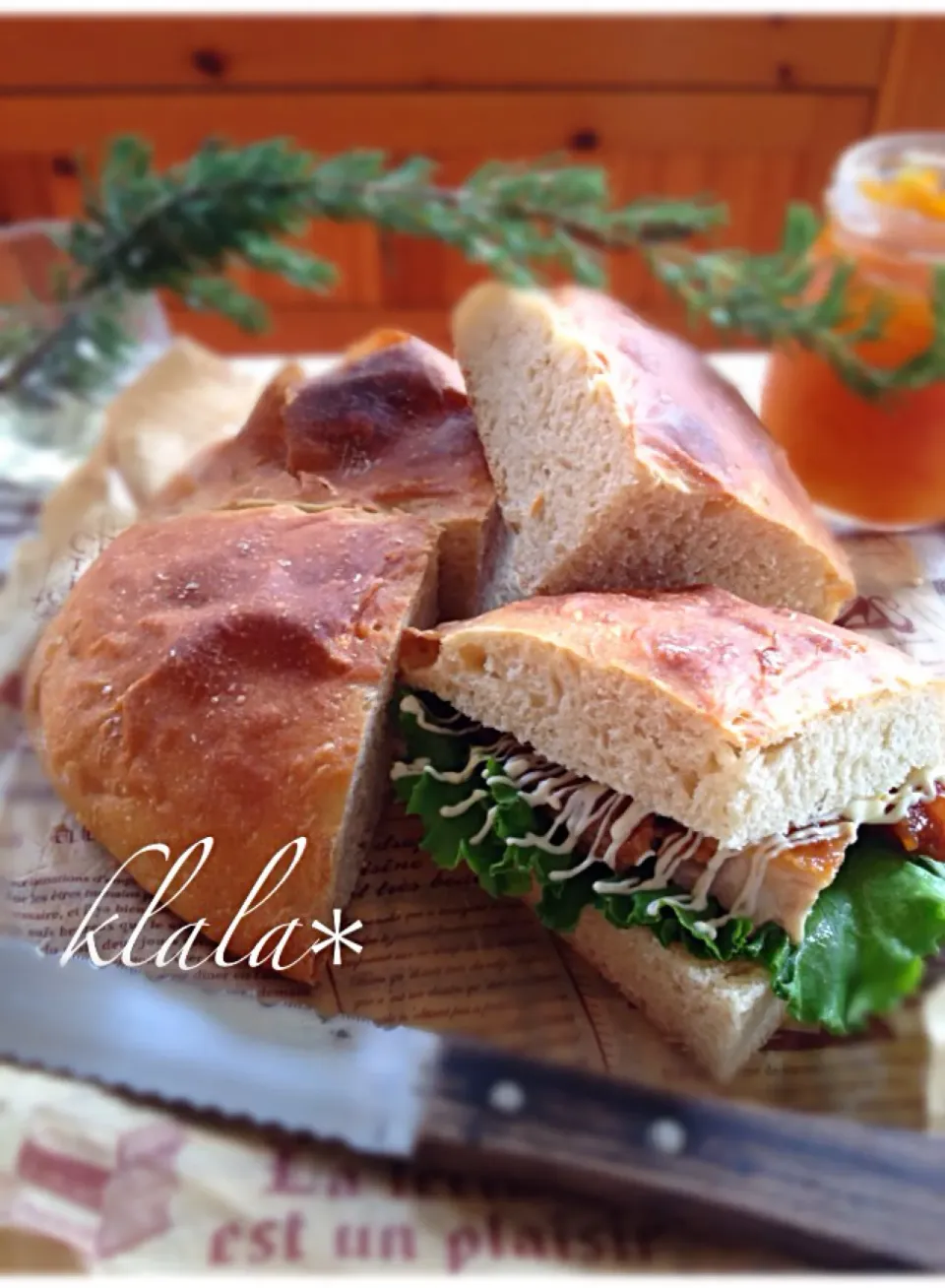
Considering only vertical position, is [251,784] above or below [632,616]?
below

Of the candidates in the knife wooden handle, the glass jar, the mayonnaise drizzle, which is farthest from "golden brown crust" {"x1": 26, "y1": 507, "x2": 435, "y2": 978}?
the glass jar

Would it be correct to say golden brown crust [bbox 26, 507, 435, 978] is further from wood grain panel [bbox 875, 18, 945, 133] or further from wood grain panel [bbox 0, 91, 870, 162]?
wood grain panel [bbox 875, 18, 945, 133]

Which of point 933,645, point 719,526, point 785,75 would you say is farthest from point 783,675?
point 785,75

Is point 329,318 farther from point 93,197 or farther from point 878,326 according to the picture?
point 878,326

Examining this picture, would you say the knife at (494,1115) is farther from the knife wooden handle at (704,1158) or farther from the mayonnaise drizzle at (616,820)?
the mayonnaise drizzle at (616,820)

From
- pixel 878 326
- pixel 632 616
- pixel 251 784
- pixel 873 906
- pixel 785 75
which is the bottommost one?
pixel 873 906

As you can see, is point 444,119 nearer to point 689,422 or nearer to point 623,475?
point 689,422
